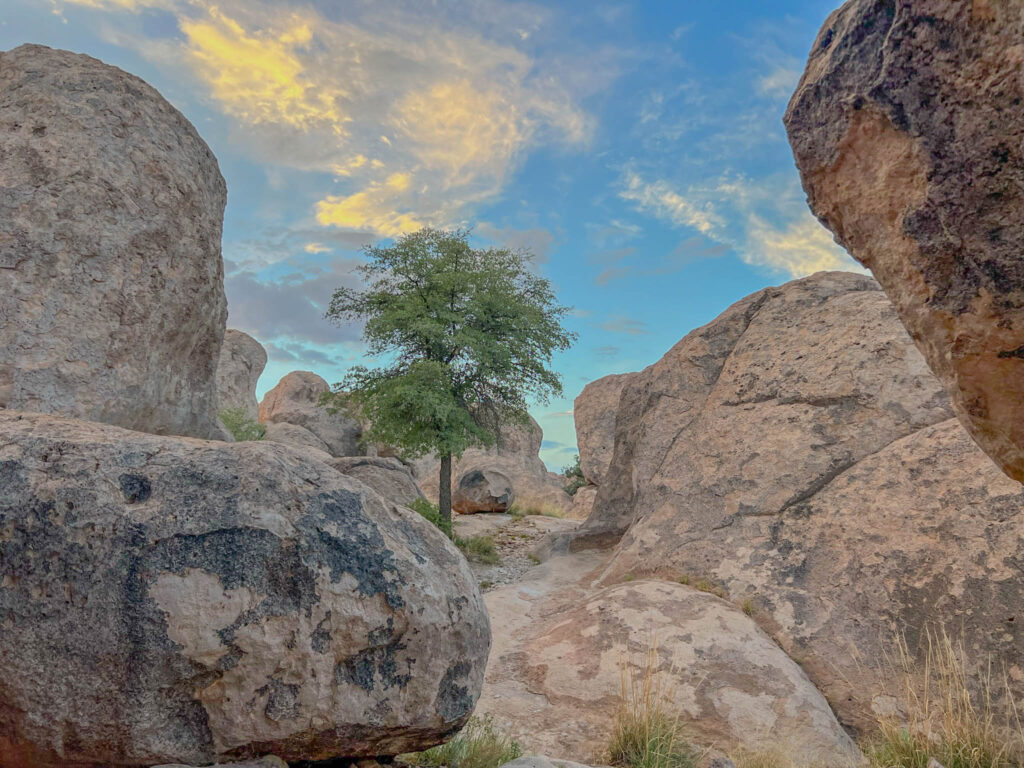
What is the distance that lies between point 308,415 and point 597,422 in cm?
1245

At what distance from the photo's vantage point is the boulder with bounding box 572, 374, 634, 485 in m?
23.2

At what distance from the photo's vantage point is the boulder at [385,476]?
1305 cm

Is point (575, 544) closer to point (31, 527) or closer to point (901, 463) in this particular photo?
point (901, 463)

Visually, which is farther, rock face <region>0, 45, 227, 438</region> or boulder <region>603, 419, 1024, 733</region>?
boulder <region>603, 419, 1024, 733</region>

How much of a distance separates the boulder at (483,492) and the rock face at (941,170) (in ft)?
64.0

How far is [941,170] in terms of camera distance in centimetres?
246

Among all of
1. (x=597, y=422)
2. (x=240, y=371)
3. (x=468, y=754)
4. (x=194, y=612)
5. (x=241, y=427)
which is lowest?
(x=468, y=754)

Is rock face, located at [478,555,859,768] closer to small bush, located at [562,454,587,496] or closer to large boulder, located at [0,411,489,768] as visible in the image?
large boulder, located at [0,411,489,768]

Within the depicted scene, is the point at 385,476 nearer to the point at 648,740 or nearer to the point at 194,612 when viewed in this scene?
the point at 648,740

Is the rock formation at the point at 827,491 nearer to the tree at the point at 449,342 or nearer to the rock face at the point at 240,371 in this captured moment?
the tree at the point at 449,342

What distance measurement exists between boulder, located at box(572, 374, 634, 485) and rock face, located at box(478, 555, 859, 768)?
1571 centimetres

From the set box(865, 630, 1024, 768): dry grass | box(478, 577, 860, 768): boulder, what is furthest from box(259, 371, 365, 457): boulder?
box(865, 630, 1024, 768): dry grass

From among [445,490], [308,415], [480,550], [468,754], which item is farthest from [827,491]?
[308,415]

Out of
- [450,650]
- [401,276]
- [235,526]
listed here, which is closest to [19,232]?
[235,526]
